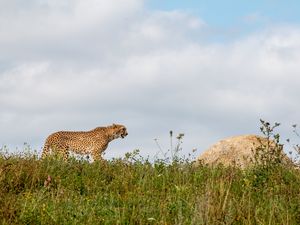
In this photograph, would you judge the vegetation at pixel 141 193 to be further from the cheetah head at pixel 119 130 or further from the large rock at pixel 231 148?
the cheetah head at pixel 119 130

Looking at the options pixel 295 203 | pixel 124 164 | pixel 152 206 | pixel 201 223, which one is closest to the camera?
pixel 201 223

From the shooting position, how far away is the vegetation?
22.8 ft

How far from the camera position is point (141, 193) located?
8.95m

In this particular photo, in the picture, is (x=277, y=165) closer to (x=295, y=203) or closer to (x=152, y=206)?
(x=295, y=203)

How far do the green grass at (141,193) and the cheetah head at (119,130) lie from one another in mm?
10312

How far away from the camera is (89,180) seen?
10.3m

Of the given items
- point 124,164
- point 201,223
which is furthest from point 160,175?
point 201,223

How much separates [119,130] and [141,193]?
13876 millimetres

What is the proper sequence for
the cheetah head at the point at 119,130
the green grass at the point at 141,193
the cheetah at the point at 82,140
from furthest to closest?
the cheetah head at the point at 119,130, the cheetah at the point at 82,140, the green grass at the point at 141,193

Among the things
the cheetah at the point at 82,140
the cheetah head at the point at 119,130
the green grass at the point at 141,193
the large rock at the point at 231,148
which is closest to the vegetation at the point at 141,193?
the green grass at the point at 141,193

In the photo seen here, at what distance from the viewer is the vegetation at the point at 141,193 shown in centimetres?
695

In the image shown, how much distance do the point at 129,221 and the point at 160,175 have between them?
3421 mm

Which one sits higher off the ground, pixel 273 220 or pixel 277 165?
pixel 277 165

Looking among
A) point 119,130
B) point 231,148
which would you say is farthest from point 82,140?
point 231,148
